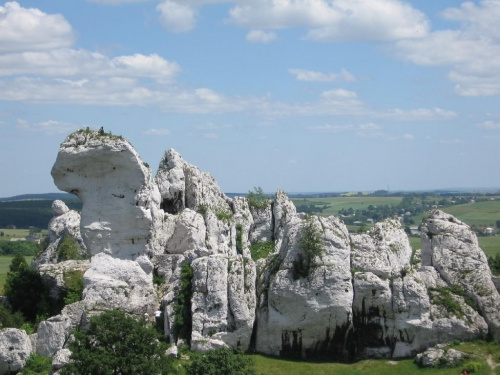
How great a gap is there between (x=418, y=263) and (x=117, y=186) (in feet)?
63.6

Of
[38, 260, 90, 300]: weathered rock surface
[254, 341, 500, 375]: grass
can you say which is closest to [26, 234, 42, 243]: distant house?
[38, 260, 90, 300]: weathered rock surface

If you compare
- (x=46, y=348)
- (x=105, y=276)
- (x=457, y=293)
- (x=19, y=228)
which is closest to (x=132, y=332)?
(x=46, y=348)

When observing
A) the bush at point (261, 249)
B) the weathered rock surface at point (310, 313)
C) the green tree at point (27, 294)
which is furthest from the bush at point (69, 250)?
the weathered rock surface at point (310, 313)

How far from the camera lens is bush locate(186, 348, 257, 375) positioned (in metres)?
35.5

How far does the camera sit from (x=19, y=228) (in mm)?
184000

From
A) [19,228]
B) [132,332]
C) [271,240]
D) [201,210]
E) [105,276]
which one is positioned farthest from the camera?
[19,228]

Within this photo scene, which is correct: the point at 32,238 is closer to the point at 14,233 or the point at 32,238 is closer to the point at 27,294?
the point at 14,233

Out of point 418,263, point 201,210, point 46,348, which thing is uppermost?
point 201,210

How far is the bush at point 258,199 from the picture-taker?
62344mm

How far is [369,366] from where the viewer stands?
42.1m

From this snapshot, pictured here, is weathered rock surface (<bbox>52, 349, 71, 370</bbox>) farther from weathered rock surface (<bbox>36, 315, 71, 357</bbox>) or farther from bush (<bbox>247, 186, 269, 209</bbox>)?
bush (<bbox>247, 186, 269, 209</bbox>)

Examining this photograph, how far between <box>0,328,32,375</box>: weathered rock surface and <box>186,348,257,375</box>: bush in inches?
389

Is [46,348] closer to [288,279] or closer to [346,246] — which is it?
[288,279]

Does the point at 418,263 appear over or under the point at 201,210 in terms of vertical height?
under
